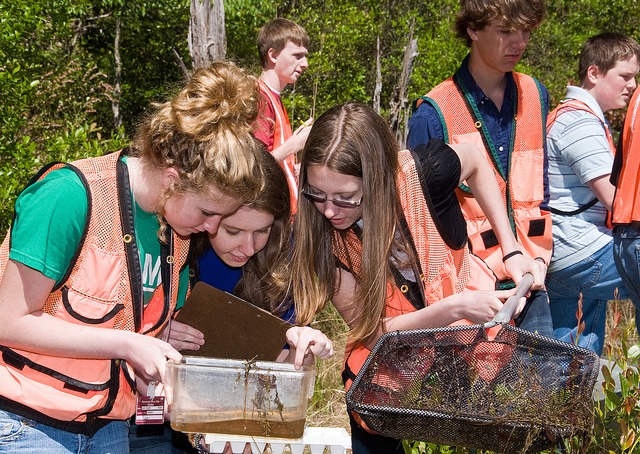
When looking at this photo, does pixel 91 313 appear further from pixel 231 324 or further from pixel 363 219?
pixel 363 219

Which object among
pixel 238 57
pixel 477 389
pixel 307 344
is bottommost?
pixel 477 389

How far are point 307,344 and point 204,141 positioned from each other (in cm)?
69

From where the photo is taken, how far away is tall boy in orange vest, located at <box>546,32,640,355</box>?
3.90 metres

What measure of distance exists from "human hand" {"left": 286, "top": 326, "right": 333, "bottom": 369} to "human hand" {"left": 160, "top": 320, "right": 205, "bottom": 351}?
0.36 meters

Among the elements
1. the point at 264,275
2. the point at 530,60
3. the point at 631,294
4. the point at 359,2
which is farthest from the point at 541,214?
the point at 530,60

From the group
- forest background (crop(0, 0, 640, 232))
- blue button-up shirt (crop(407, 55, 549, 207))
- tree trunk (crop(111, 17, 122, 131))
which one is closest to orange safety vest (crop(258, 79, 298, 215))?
blue button-up shirt (crop(407, 55, 549, 207))

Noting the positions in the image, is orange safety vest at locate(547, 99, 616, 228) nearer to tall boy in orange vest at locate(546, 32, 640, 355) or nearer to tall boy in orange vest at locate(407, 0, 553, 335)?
tall boy in orange vest at locate(546, 32, 640, 355)

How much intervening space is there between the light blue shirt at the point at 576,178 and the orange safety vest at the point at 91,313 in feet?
7.21

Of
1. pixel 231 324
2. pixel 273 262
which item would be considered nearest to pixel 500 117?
pixel 273 262

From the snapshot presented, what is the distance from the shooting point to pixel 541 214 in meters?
3.63

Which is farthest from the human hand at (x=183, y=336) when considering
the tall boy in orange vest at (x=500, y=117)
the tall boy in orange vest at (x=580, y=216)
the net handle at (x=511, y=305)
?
the tall boy in orange vest at (x=580, y=216)

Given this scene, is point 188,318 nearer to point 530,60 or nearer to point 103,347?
point 103,347

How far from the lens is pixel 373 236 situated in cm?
276

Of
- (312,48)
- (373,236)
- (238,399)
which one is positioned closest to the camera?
(238,399)
